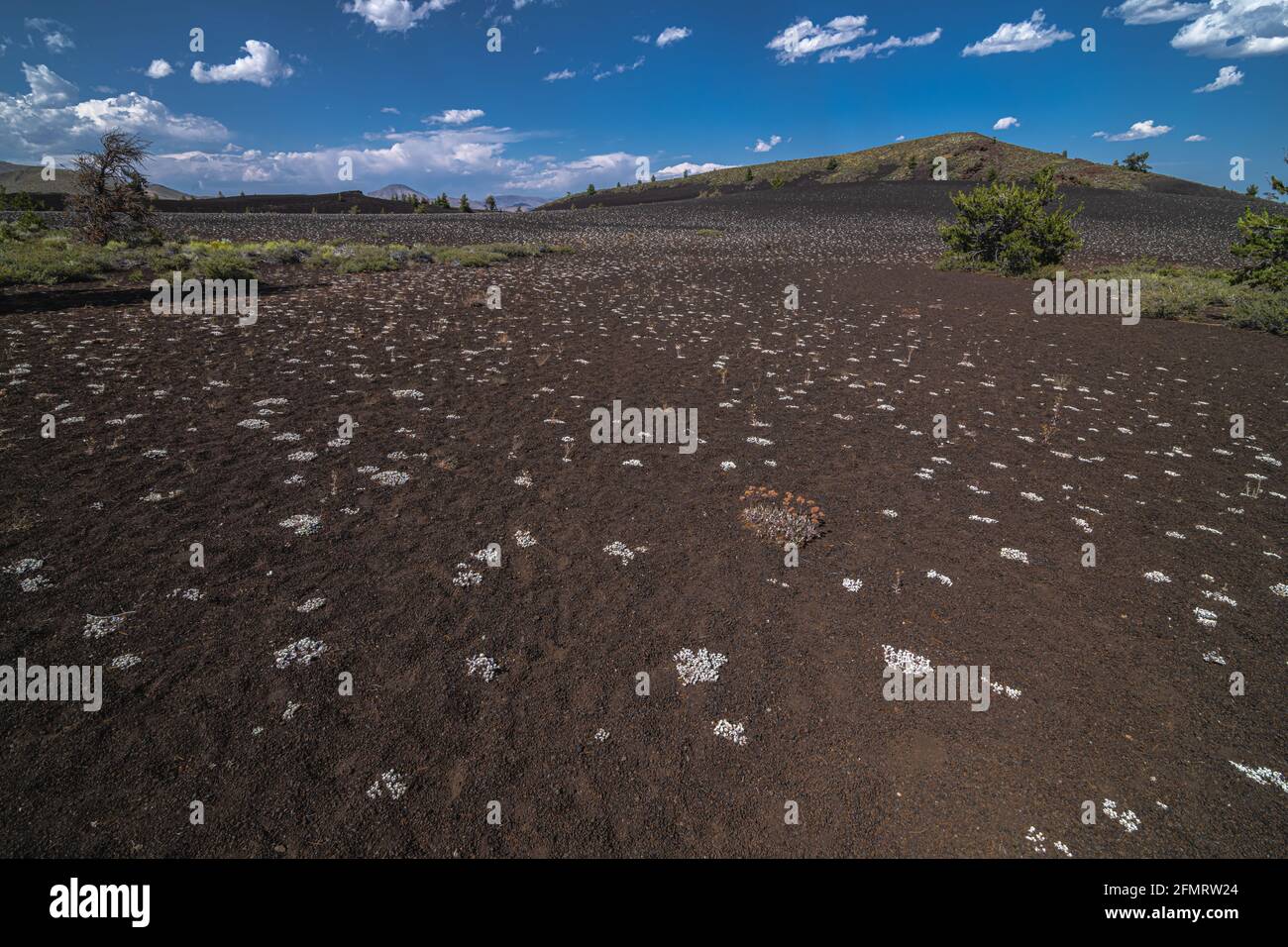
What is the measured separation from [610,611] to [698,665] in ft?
3.97

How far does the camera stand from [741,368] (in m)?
15.3

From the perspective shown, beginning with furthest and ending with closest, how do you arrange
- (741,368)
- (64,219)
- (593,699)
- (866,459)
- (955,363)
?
(64,219) < (955,363) < (741,368) < (866,459) < (593,699)

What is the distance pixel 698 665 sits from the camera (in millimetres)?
5559

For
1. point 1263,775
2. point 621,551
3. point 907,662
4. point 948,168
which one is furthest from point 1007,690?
point 948,168

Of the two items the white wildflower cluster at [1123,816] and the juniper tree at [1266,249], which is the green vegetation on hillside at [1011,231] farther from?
the white wildflower cluster at [1123,816]

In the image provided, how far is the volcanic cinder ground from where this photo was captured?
13.8 ft

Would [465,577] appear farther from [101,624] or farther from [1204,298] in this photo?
[1204,298]

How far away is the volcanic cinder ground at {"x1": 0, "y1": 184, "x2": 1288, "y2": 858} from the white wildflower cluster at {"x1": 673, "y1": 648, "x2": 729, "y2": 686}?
168 millimetres

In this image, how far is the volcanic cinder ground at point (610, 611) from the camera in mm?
4195

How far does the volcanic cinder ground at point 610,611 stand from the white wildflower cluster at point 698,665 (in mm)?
168

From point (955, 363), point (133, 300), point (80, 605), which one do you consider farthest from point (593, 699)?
point (133, 300)

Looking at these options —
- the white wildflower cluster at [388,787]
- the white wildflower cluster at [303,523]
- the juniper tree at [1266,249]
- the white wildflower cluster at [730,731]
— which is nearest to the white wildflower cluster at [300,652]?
the white wildflower cluster at [388,787]

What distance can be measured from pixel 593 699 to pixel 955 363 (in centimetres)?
1605
